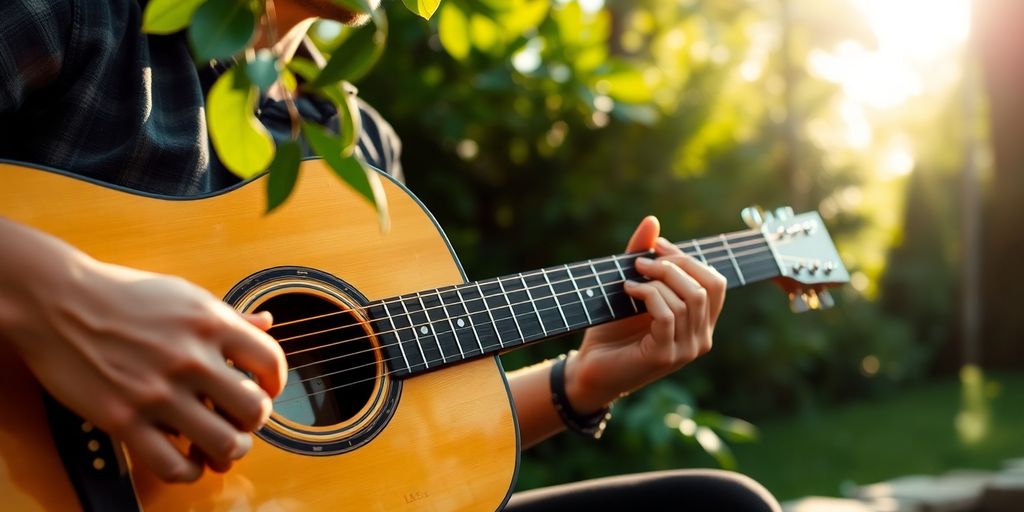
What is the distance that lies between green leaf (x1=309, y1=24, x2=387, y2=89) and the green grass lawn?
13.1 feet

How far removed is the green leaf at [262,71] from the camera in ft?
1.81

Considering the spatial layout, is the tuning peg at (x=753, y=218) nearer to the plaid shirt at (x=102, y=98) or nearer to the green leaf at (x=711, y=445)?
the green leaf at (x=711, y=445)

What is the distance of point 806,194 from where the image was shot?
217 inches

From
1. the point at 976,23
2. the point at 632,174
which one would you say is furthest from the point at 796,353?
the point at 976,23

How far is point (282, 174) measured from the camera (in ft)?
1.95

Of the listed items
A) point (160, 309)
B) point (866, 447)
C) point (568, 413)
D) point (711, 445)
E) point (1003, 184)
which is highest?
point (160, 309)

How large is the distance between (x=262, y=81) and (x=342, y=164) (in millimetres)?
71

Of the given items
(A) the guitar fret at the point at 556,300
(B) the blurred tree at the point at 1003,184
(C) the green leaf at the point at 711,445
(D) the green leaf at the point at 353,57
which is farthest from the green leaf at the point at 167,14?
(B) the blurred tree at the point at 1003,184

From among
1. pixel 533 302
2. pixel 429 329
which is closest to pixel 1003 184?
pixel 533 302

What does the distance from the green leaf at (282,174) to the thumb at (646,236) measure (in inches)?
43.6

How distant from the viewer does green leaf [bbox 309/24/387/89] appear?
0.61 metres

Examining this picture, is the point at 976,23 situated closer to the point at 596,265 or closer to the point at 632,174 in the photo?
the point at 632,174

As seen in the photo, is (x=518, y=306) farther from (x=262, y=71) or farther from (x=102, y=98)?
(x=262, y=71)

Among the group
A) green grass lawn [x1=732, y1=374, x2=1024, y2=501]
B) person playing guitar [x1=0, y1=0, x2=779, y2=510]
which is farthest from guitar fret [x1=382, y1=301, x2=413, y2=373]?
green grass lawn [x1=732, y1=374, x2=1024, y2=501]
